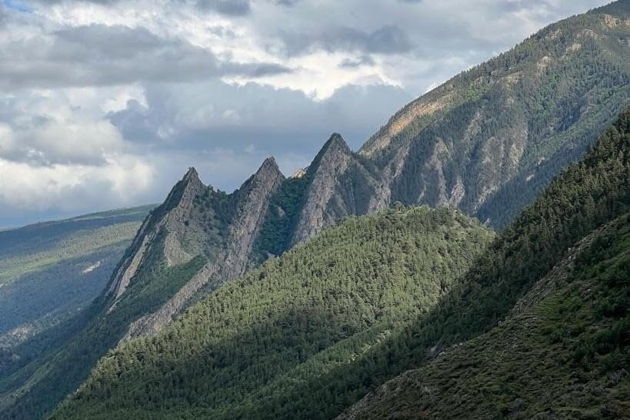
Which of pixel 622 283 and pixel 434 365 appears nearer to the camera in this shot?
pixel 622 283

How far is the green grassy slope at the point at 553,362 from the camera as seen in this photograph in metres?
94.0

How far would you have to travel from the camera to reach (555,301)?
435 ft

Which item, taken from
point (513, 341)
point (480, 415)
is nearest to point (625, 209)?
point (513, 341)

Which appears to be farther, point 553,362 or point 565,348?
point 565,348

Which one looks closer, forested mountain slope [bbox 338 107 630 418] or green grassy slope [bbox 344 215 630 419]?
green grassy slope [bbox 344 215 630 419]

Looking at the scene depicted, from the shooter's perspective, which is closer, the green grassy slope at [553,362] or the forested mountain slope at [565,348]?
the green grassy slope at [553,362]

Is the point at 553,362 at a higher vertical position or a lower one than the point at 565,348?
lower

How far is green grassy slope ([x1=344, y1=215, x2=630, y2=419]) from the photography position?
308ft

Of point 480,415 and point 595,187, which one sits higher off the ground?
point 595,187

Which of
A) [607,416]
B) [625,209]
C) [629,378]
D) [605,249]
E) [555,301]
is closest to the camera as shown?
[607,416]

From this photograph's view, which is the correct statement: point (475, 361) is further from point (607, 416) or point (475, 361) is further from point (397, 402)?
point (607, 416)

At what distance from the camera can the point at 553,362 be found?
106312 mm

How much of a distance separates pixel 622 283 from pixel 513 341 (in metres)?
15.9

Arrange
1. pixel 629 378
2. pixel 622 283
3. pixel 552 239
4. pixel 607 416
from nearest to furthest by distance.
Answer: pixel 607 416 → pixel 629 378 → pixel 622 283 → pixel 552 239
